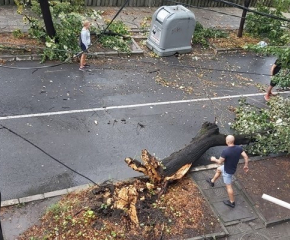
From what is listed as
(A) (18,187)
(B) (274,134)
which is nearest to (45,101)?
(A) (18,187)

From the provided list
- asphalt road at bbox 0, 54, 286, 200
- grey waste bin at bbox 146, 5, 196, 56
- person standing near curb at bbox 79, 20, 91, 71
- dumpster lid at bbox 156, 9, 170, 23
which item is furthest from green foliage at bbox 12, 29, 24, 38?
dumpster lid at bbox 156, 9, 170, 23

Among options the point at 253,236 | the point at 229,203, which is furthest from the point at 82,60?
the point at 253,236

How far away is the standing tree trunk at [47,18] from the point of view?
40.4 ft

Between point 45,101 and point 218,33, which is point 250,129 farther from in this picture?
point 218,33

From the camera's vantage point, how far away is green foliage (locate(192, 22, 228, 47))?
49.2 feet

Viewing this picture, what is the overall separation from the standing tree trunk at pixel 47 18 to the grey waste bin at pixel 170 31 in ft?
11.4

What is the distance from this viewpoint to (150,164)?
7.74 metres

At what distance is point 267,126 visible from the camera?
9.69 metres

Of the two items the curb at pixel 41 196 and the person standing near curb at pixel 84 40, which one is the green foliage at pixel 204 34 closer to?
the person standing near curb at pixel 84 40

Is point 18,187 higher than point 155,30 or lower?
lower

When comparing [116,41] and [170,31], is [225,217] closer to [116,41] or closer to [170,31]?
[170,31]

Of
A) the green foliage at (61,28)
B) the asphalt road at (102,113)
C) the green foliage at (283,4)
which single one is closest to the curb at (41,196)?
the asphalt road at (102,113)

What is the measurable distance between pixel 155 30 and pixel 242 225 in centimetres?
833

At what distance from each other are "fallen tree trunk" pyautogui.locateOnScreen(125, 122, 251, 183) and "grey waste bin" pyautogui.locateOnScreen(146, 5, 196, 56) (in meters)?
5.15
